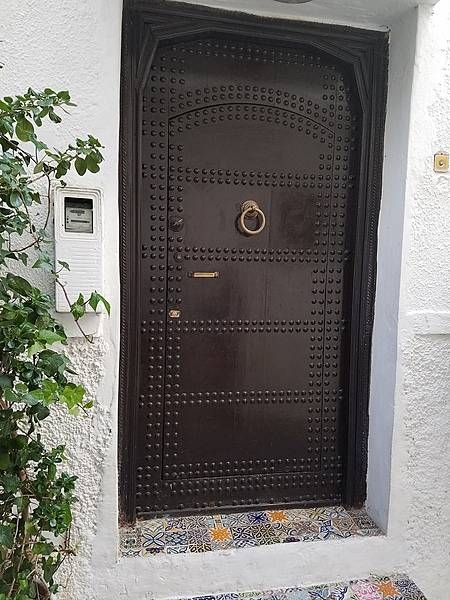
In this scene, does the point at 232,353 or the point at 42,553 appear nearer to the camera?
the point at 42,553

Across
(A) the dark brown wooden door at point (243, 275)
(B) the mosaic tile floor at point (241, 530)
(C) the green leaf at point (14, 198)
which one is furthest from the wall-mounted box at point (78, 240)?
(B) the mosaic tile floor at point (241, 530)

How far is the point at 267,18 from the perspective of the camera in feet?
7.73

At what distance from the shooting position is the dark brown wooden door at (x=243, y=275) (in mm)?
2412

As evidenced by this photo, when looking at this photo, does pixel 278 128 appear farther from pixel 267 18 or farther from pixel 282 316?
pixel 282 316

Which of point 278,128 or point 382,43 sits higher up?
point 382,43

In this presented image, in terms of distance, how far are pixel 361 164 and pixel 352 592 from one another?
1.98 m

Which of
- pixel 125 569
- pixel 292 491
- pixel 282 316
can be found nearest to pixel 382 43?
pixel 282 316

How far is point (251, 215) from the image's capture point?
2.51 m

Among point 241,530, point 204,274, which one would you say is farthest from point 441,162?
point 241,530

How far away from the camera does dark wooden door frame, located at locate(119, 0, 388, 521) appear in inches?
89.1

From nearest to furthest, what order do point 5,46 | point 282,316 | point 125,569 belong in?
point 5,46
point 125,569
point 282,316

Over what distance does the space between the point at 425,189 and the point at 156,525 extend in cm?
198

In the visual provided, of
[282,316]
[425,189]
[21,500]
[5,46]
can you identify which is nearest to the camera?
[21,500]

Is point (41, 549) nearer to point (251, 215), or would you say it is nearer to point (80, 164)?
point (80, 164)
